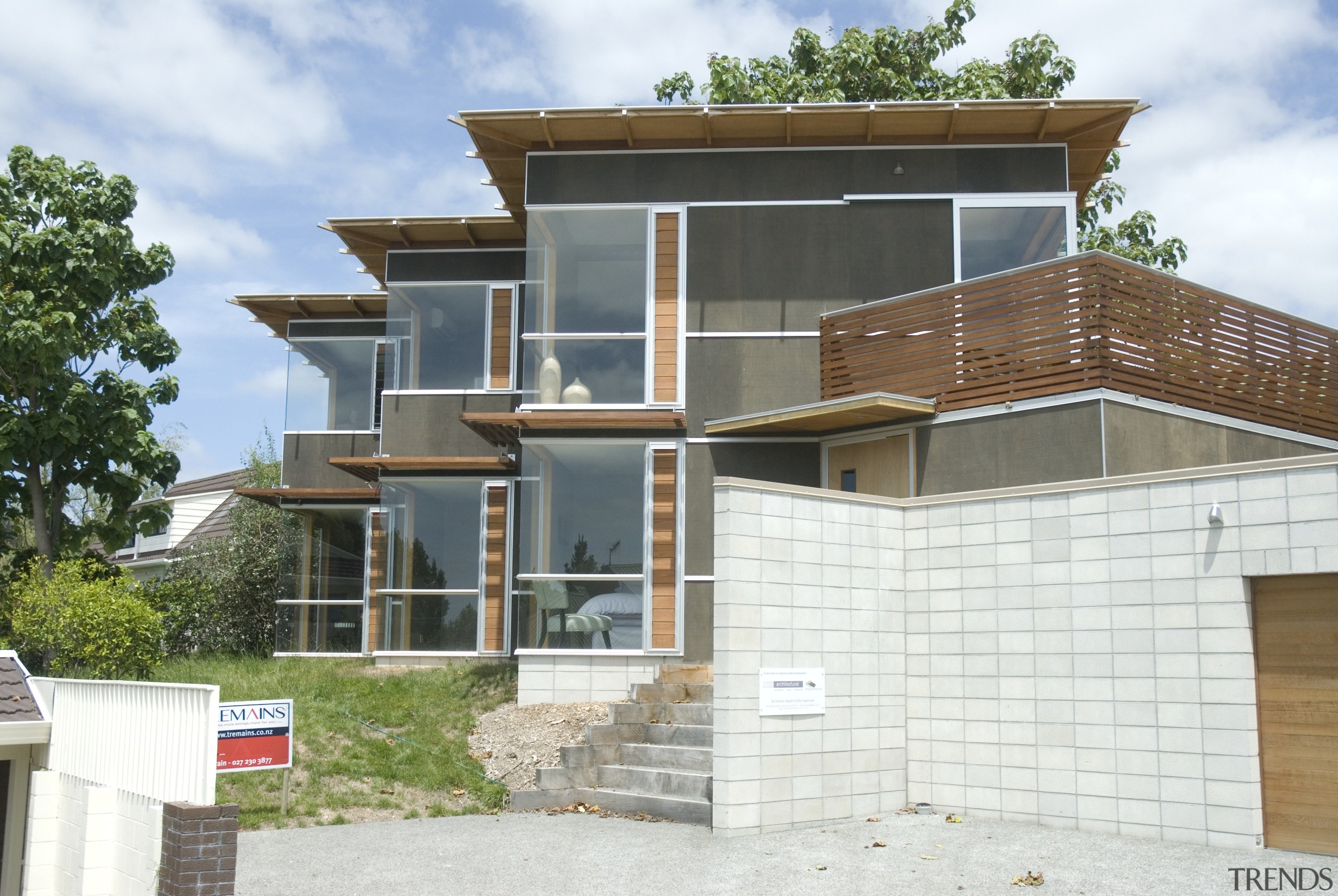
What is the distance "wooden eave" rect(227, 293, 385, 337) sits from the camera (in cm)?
2038

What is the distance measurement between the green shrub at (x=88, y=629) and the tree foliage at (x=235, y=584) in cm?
435

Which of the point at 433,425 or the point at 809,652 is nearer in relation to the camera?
the point at 809,652

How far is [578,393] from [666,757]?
514cm

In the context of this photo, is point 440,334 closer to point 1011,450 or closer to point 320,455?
point 320,455

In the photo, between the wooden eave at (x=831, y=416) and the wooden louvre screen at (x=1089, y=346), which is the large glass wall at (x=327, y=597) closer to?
the wooden eave at (x=831, y=416)

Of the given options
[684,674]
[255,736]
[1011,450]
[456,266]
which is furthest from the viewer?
[456,266]

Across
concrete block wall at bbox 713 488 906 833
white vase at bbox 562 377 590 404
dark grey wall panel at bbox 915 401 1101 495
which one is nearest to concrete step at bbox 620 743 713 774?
concrete block wall at bbox 713 488 906 833

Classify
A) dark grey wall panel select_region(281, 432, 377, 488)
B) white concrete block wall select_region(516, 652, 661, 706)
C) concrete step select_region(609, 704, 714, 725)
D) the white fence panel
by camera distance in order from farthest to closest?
1. dark grey wall panel select_region(281, 432, 377, 488)
2. white concrete block wall select_region(516, 652, 661, 706)
3. concrete step select_region(609, 704, 714, 725)
4. the white fence panel

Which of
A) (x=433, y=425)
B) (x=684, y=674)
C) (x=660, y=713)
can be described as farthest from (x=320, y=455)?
(x=660, y=713)

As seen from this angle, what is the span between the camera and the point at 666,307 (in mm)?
15164

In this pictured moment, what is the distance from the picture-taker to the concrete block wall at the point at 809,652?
10008 mm

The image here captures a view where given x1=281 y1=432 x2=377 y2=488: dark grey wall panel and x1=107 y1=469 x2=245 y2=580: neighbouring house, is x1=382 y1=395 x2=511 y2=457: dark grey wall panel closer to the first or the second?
x1=281 y1=432 x2=377 y2=488: dark grey wall panel

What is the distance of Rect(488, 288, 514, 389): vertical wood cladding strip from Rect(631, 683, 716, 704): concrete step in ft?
21.4

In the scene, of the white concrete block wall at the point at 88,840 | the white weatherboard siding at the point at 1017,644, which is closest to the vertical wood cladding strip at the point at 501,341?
the white weatherboard siding at the point at 1017,644
